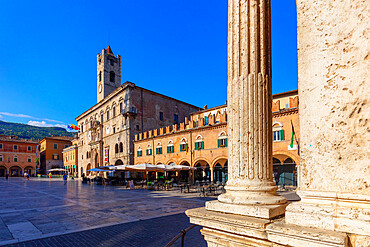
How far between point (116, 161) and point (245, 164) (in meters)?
37.5

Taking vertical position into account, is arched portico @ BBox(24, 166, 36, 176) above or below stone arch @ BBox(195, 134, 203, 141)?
below

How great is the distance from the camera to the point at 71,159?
195ft

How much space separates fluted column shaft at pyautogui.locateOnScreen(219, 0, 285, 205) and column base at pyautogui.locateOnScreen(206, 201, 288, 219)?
2.7 inches

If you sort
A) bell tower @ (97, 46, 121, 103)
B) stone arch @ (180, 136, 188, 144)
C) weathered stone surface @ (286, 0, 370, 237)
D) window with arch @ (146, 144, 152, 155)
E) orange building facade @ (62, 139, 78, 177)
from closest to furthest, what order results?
weathered stone surface @ (286, 0, 370, 237) < stone arch @ (180, 136, 188, 144) < window with arch @ (146, 144, 152, 155) < bell tower @ (97, 46, 121, 103) < orange building facade @ (62, 139, 78, 177)

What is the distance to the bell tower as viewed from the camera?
1841 inches

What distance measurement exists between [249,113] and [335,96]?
916mm

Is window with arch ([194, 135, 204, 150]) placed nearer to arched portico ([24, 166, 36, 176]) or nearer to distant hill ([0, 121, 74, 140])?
arched portico ([24, 166, 36, 176])

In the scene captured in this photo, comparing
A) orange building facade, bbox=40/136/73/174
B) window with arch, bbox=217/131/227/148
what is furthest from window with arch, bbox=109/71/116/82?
window with arch, bbox=217/131/227/148

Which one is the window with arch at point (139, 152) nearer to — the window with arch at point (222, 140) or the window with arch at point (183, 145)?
the window with arch at point (183, 145)

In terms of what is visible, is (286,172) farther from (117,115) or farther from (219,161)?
(117,115)

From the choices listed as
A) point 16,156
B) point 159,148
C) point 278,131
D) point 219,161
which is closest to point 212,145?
point 219,161

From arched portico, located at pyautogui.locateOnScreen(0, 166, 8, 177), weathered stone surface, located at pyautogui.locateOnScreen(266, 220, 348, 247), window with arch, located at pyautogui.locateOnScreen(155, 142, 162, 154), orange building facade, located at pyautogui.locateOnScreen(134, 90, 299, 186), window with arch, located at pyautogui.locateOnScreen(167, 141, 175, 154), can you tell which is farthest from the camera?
arched portico, located at pyautogui.locateOnScreen(0, 166, 8, 177)

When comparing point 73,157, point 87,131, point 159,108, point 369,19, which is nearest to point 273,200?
point 369,19

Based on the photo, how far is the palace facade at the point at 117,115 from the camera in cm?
3522
